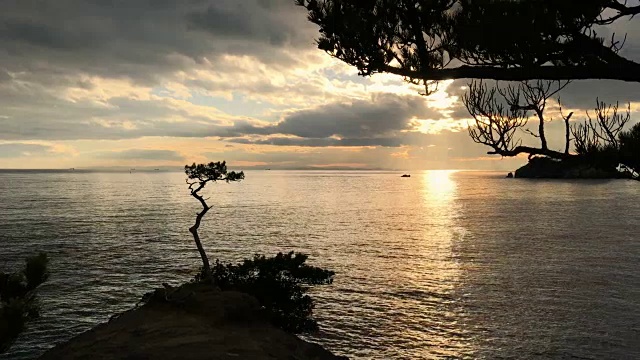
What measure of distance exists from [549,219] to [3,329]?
90.2 m

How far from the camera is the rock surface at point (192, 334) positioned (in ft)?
37.9

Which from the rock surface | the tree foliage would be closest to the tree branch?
the rock surface

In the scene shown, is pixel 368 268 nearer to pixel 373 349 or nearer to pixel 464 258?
pixel 464 258

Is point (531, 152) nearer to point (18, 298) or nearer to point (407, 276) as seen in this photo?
point (18, 298)

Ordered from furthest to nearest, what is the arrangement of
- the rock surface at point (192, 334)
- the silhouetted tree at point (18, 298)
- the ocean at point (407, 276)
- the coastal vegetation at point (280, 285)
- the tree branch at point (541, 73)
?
the ocean at point (407, 276)
the coastal vegetation at point (280, 285)
the tree branch at point (541, 73)
the silhouetted tree at point (18, 298)
the rock surface at point (192, 334)

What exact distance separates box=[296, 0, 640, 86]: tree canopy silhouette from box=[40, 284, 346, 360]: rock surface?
872 cm

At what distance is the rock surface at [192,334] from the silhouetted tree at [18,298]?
46.2 inches

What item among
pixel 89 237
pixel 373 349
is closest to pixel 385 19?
pixel 373 349

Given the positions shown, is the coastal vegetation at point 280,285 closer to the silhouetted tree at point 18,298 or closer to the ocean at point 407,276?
the ocean at point 407,276

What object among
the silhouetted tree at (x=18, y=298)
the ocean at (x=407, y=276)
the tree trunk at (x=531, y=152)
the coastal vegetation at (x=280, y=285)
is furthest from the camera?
the ocean at (x=407, y=276)

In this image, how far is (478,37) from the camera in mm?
13891

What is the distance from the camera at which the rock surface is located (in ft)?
37.9

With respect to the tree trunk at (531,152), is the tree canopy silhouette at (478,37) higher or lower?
higher

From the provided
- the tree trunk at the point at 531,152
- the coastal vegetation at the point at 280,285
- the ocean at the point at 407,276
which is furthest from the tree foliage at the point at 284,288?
the tree trunk at the point at 531,152
